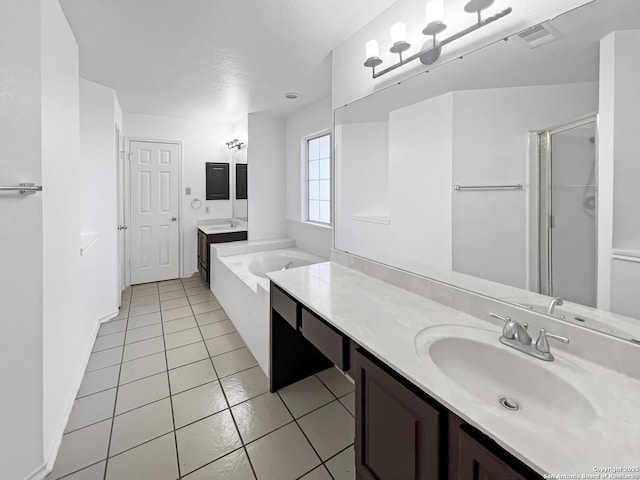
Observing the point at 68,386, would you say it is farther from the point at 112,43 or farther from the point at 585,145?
the point at 585,145

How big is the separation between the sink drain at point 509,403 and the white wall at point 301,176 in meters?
2.71

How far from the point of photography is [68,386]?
182 centimetres

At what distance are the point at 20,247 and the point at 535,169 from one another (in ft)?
6.84

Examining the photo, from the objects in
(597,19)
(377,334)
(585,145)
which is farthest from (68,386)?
(597,19)

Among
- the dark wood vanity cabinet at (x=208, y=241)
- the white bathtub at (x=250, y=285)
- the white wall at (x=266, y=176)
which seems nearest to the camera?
the white bathtub at (x=250, y=285)

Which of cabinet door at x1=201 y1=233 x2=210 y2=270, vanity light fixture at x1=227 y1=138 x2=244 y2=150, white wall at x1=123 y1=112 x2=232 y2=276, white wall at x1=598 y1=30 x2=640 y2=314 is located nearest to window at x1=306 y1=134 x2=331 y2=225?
vanity light fixture at x1=227 y1=138 x2=244 y2=150

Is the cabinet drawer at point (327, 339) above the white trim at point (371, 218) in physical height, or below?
below

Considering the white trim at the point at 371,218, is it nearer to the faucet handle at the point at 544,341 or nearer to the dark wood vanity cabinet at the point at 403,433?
the dark wood vanity cabinet at the point at 403,433

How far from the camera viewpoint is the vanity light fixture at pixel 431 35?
1271 millimetres

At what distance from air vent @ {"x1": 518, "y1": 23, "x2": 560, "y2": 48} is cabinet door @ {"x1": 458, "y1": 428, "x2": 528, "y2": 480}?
1344 mm

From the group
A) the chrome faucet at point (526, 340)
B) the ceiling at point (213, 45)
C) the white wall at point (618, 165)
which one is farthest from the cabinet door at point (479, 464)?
the ceiling at point (213, 45)

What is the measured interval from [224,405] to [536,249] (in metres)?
1.90

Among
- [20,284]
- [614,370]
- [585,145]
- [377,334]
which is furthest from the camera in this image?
[20,284]

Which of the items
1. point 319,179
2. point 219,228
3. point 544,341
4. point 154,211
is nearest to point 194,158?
point 154,211
